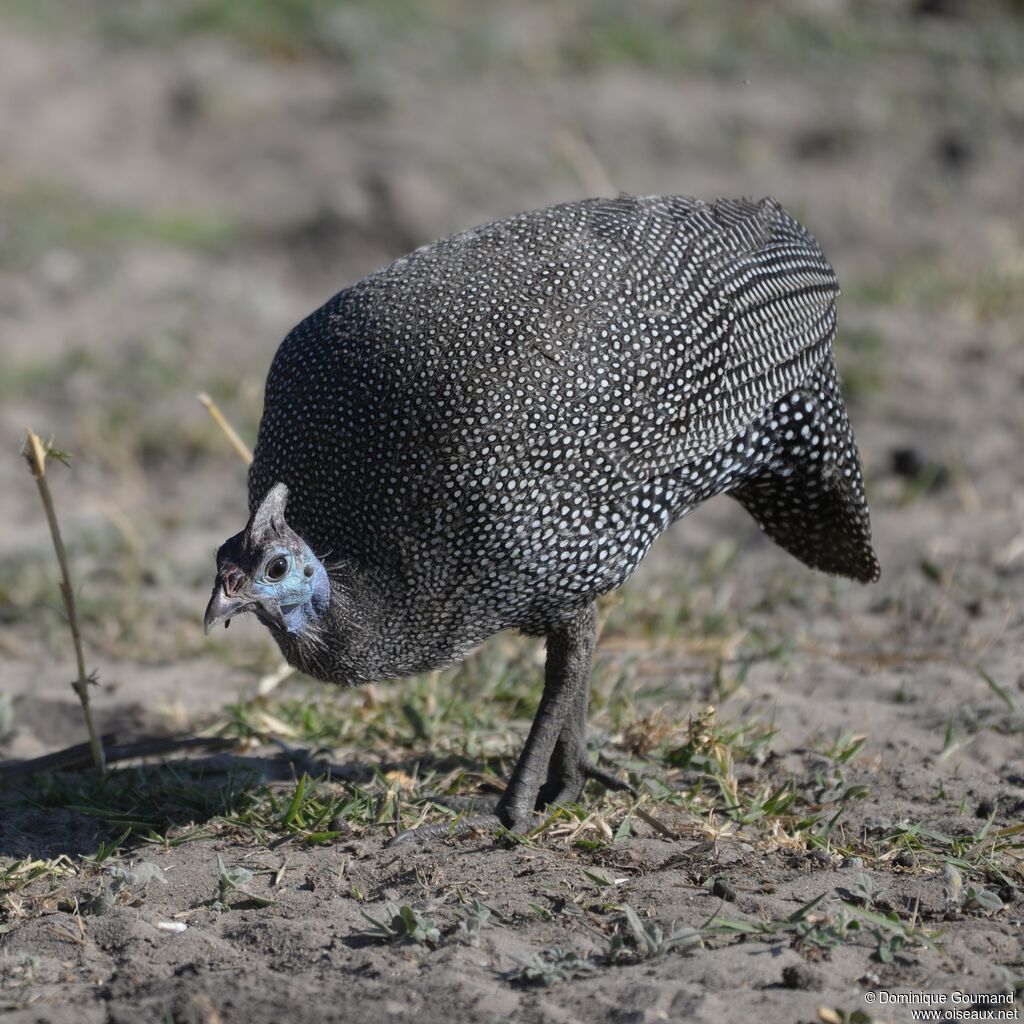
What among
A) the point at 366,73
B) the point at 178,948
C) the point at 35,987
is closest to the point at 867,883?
the point at 178,948

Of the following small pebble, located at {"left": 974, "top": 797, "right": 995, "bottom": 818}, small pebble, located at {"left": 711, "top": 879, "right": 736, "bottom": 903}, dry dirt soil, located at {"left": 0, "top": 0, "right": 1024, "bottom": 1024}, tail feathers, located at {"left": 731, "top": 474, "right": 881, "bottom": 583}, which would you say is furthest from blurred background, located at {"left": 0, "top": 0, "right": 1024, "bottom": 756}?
small pebble, located at {"left": 711, "top": 879, "right": 736, "bottom": 903}

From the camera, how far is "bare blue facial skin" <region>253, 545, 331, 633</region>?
9.91 ft

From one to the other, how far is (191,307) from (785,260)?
Result: 13.3 feet

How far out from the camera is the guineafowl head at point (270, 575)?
297 cm

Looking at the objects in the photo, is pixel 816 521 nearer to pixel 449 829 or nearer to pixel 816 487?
pixel 816 487

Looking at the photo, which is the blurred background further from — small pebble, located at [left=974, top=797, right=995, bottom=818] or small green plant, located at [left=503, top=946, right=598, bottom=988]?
small green plant, located at [left=503, top=946, right=598, bottom=988]

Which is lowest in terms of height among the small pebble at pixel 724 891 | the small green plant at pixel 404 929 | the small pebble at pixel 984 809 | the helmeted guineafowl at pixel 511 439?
the small green plant at pixel 404 929

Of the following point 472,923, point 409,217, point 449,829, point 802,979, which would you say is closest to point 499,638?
point 449,829

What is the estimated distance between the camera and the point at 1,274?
729 centimetres

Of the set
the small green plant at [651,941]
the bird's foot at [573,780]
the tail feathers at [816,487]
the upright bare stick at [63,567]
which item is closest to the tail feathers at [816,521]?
the tail feathers at [816,487]

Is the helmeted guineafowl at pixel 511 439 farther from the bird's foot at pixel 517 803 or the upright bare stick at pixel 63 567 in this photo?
the upright bare stick at pixel 63 567

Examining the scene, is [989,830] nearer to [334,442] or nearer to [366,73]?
[334,442]

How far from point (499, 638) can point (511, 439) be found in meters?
1.51

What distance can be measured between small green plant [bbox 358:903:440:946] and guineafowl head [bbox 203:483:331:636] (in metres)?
0.65
